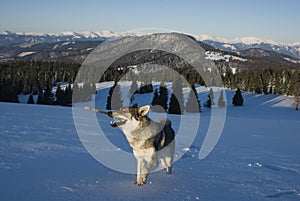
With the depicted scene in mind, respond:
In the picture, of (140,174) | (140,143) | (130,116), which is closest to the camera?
(130,116)

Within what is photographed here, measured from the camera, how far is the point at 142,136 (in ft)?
18.7

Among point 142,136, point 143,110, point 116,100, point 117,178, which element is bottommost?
point 116,100

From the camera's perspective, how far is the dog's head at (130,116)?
5.36 metres

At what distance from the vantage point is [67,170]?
22.7 ft

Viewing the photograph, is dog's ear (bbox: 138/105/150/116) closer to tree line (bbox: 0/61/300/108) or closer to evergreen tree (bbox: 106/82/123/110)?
evergreen tree (bbox: 106/82/123/110)

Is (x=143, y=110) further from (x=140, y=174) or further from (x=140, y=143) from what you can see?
(x=140, y=174)

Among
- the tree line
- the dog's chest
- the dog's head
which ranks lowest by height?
the tree line

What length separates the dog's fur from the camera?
543cm

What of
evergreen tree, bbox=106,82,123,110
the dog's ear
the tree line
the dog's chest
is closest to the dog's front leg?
the dog's chest

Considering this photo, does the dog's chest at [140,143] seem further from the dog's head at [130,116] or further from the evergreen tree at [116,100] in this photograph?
the evergreen tree at [116,100]

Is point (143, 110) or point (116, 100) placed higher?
point (143, 110)

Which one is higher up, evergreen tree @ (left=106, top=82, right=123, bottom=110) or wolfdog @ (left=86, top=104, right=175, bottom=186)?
wolfdog @ (left=86, top=104, right=175, bottom=186)

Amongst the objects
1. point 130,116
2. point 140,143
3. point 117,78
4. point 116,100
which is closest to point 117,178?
point 140,143

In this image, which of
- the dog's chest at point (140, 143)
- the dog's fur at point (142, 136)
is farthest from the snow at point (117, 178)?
the dog's chest at point (140, 143)
